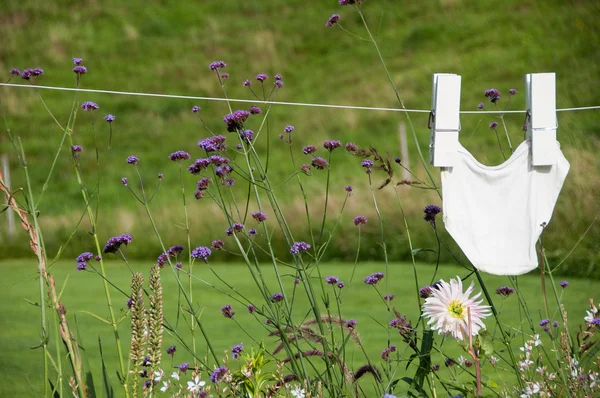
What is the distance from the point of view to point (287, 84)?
14.7m

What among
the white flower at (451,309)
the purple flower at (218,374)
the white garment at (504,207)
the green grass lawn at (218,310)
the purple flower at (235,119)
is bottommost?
the green grass lawn at (218,310)

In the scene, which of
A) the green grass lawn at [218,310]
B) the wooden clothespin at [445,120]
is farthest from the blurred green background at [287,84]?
the wooden clothespin at [445,120]

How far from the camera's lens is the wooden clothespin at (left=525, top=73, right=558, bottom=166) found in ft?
7.89

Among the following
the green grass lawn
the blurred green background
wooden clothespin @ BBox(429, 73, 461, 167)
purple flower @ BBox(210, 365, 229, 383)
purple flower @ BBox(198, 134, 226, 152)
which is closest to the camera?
purple flower @ BBox(210, 365, 229, 383)

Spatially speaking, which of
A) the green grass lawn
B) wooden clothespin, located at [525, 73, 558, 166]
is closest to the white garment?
wooden clothespin, located at [525, 73, 558, 166]

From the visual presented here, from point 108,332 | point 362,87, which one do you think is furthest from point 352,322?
point 362,87

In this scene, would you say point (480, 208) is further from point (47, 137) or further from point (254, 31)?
point (254, 31)

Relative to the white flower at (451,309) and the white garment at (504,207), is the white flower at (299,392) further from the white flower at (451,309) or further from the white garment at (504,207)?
the white garment at (504,207)

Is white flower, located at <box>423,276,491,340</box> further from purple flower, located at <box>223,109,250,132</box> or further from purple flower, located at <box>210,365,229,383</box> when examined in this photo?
purple flower, located at <box>223,109,250,132</box>

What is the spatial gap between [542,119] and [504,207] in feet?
0.88

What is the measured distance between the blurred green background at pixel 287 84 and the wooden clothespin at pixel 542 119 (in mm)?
4792

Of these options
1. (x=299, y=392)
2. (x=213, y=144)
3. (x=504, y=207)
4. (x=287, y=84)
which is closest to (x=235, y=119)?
(x=213, y=144)

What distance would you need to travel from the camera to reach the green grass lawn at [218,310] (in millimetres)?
4434

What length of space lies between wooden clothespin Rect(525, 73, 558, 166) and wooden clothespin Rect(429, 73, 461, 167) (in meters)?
0.24
